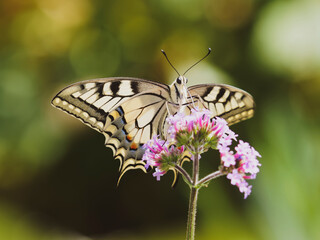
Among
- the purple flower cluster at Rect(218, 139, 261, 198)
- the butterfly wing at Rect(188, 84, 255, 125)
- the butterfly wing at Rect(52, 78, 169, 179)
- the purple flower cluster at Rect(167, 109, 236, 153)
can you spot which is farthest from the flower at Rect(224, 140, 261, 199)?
the butterfly wing at Rect(52, 78, 169, 179)

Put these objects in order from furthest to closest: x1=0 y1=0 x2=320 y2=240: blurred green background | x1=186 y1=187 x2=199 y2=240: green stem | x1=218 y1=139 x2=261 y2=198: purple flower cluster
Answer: x1=0 y1=0 x2=320 y2=240: blurred green background
x1=218 y1=139 x2=261 y2=198: purple flower cluster
x1=186 y1=187 x2=199 y2=240: green stem

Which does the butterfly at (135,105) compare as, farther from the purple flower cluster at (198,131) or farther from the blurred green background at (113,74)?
the blurred green background at (113,74)

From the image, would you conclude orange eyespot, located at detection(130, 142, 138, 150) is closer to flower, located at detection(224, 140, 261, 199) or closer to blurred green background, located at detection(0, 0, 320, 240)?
flower, located at detection(224, 140, 261, 199)

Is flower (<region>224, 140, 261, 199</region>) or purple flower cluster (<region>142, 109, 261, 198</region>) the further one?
purple flower cluster (<region>142, 109, 261, 198</region>)

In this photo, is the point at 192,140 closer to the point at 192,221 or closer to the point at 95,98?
the point at 192,221

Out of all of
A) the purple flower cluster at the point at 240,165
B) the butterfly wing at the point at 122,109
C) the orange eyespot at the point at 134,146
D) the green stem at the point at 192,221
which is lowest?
the green stem at the point at 192,221

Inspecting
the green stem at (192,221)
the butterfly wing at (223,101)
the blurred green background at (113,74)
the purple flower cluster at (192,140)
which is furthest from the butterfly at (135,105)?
the blurred green background at (113,74)

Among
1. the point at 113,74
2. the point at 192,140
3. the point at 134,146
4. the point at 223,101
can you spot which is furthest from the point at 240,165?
the point at 113,74
